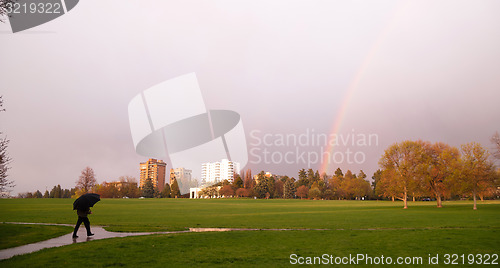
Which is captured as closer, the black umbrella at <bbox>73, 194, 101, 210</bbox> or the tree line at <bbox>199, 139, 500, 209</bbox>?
the black umbrella at <bbox>73, 194, 101, 210</bbox>

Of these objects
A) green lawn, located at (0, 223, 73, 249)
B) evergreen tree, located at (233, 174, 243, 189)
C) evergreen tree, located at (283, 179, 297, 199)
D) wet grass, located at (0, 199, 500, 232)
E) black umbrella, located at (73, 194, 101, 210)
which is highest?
black umbrella, located at (73, 194, 101, 210)

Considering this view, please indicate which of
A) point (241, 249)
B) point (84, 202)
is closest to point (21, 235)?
point (84, 202)

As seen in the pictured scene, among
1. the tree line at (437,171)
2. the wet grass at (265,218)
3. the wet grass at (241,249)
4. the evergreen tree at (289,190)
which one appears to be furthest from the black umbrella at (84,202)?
the evergreen tree at (289,190)

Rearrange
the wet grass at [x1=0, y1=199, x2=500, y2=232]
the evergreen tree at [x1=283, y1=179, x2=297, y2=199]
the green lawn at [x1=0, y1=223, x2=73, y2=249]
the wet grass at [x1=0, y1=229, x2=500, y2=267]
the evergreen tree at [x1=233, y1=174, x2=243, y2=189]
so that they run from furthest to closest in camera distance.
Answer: the evergreen tree at [x1=233, y1=174, x2=243, y2=189]
the evergreen tree at [x1=283, y1=179, x2=297, y2=199]
the wet grass at [x1=0, y1=199, x2=500, y2=232]
the green lawn at [x1=0, y1=223, x2=73, y2=249]
the wet grass at [x1=0, y1=229, x2=500, y2=267]

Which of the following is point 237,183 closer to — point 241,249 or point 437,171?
point 437,171

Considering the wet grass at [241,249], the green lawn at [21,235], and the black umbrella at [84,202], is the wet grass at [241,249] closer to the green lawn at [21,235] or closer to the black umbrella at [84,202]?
the black umbrella at [84,202]

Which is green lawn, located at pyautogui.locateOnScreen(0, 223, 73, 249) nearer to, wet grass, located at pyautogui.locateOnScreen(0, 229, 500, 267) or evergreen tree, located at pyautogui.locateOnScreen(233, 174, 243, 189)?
wet grass, located at pyautogui.locateOnScreen(0, 229, 500, 267)

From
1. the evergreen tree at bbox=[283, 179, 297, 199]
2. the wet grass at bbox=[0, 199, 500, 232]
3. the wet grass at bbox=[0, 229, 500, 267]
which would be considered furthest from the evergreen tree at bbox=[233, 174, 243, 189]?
the wet grass at bbox=[0, 229, 500, 267]

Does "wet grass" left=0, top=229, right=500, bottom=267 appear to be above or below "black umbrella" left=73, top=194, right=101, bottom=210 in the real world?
below

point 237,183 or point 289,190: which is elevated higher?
point 237,183

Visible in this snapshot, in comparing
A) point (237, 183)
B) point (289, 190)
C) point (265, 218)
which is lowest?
point (289, 190)

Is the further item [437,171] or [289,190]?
[289,190]

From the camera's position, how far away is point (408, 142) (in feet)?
231

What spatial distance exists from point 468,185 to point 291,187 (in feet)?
451
